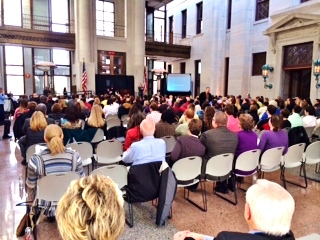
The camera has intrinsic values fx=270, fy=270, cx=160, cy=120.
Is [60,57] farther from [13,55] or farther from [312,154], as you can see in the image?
[312,154]

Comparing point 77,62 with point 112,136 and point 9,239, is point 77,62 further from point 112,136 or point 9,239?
point 9,239

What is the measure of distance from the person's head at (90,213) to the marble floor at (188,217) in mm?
2117

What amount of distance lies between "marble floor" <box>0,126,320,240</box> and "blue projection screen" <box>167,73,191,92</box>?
13094 millimetres

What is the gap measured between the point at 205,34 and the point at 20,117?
1376 cm

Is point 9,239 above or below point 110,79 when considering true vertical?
below

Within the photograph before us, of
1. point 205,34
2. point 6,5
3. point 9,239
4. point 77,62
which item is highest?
point 6,5

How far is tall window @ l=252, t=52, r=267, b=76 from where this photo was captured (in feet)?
44.1

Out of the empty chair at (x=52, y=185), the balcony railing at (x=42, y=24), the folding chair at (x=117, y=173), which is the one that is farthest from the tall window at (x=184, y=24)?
the empty chair at (x=52, y=185)

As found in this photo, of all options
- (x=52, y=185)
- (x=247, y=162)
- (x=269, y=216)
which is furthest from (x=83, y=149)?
(x=269, y=216)

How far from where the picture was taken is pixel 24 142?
433cm

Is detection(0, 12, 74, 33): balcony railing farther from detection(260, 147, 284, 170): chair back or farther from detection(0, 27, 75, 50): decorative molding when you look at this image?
detection(260, 147, 284, 170): chair back

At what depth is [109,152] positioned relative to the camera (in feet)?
14.7

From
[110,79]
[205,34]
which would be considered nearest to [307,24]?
[205,34]

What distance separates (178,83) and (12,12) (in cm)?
1153
